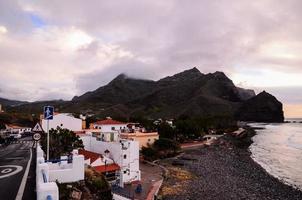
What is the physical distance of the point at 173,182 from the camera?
41.2 m

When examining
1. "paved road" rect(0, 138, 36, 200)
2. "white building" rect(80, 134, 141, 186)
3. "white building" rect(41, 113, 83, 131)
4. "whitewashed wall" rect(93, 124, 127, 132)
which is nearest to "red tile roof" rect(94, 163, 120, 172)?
"white building" rect(80, 134, 141, 186)

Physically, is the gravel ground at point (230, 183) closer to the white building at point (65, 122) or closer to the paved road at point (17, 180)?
the paved road at point (17, 180)

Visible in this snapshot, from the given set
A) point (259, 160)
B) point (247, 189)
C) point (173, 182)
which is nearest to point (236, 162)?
point (259, 160)

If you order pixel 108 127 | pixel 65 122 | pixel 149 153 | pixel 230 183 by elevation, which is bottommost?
pixel 230 183

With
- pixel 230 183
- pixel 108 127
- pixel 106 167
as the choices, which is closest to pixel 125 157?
pixel 106 167

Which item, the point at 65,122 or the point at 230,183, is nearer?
the point at 230,183

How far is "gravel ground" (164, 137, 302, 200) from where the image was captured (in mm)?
38147

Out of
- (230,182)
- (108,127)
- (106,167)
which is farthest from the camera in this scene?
(108,127)

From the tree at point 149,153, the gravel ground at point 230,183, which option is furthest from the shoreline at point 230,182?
the tree at point 149,153

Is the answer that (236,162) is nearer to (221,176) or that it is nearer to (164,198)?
(221,176)

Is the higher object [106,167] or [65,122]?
[65,122]

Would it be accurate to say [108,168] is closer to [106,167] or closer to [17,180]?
[106,167]

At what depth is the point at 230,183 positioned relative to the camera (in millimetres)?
44469

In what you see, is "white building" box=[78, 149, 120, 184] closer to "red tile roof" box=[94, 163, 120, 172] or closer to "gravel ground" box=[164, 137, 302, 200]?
"red tile roof" box=[94, 163, 120, 172]
